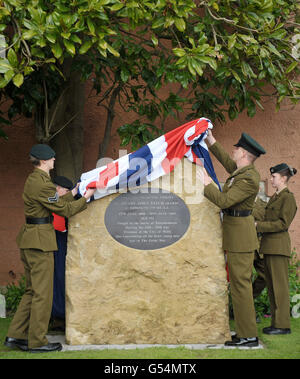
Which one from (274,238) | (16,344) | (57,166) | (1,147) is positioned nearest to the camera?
(16,344)

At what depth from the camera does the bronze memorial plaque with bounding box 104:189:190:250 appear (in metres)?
4.53

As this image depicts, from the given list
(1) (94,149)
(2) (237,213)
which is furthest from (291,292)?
(1) (94,149)

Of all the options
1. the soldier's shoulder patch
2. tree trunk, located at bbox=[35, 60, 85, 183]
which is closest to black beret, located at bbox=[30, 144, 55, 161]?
the soldier's shoulder patch

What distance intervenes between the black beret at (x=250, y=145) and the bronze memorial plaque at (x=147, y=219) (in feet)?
2.49

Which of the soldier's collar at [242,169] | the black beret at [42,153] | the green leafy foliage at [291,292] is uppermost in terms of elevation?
the black beret at [42,153]

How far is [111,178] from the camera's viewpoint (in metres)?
4.52

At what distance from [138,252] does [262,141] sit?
3.04 meters

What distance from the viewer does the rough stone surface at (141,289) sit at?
4480mm

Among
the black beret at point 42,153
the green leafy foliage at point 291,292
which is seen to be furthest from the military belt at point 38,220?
the green leafy foliage at point 291,292

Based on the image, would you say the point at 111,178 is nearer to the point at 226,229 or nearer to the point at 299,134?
the point at 226,229

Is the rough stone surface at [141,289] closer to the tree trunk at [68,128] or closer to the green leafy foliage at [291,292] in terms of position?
the green leafy foliage at [291,292]

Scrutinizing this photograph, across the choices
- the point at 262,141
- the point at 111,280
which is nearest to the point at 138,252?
the point at 111,280

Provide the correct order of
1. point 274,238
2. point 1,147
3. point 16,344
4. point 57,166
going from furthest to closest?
point 1,147
point 57,166
point 274,238
point 16,344

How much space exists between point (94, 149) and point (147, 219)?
2456 millimetres
